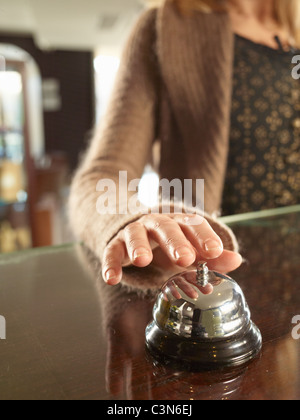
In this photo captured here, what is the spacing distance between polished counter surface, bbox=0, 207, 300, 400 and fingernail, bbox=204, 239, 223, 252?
0.08 meters

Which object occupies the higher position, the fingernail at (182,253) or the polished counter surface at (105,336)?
the fingernail at (182,253)

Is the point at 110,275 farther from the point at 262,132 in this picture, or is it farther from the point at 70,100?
the point at 70,100

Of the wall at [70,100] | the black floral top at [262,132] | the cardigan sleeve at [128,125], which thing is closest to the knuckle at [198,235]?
the cardigan sleeve at [128,125]

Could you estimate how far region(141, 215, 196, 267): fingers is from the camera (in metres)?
0.33

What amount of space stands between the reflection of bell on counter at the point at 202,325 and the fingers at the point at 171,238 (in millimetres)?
15

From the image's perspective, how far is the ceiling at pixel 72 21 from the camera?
Answer: 14.1 feet

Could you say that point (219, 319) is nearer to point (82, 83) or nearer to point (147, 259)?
point (147, 259)

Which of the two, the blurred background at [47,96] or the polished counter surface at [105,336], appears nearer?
the polished counter surface at [105,336]

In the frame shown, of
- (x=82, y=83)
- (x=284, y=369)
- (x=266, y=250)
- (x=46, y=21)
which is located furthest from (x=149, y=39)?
(x=82, y=83)

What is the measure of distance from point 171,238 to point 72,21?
5.29 metres

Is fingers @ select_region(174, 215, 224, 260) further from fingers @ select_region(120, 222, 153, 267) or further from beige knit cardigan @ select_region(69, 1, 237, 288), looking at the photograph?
beige knit cardigan @ select_region(69, 1, 237, 288)

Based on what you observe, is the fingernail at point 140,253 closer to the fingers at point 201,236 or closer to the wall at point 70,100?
the fingers at point 201,236

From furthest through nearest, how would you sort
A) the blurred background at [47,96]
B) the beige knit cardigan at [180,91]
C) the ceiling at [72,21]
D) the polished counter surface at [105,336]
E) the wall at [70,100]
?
the wall at [70,100], the ceiling at [72,21], the blurred background at [47,96], the beige knit cardigan at [180,91], the polished counter surface at [105,336]

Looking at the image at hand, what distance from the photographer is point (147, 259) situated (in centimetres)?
34
